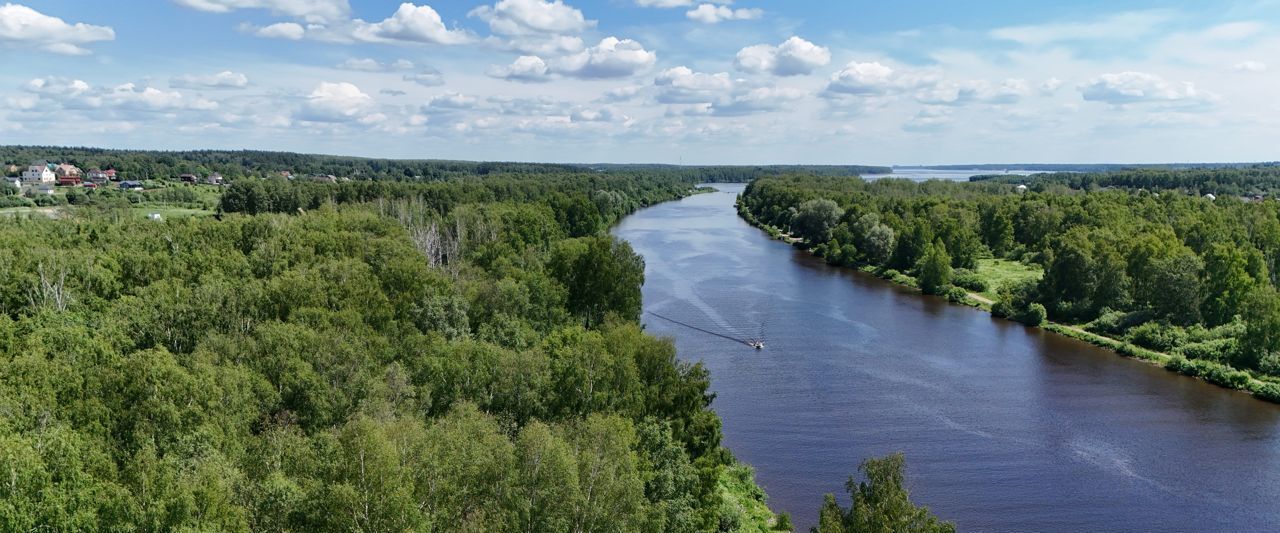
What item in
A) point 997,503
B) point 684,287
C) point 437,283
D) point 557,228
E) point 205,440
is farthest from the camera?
point 557,228

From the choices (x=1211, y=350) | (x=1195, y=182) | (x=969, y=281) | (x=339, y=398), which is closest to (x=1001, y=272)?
(x=969, y=281)

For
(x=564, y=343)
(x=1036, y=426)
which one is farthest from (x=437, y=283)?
(x=1036, y=426)

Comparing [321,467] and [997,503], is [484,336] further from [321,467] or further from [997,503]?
[997,503]

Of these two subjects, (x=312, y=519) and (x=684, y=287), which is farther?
(x=684, y=287)

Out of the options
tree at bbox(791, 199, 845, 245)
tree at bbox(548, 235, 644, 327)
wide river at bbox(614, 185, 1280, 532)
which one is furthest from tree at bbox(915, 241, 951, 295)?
tree at bbox(548, 235, 644, 327)

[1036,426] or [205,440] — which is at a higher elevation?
[205,440]

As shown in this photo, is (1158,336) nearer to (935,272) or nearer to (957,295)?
(957,295)

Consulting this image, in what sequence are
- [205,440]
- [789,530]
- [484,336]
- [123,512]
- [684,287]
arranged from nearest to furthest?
[123,512] < [205,440] < [789,530] < [484,336] < [684,287]
